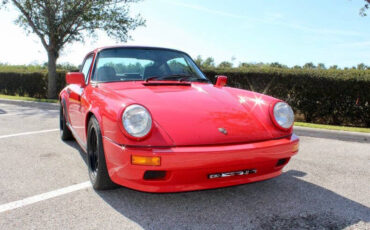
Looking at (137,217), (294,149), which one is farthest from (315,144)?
(137,217)

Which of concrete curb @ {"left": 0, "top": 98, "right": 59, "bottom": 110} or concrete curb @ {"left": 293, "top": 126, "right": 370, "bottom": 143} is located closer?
concrete curb @ {"left": 293, "top": 126, "right": 370, "bottom": 143}

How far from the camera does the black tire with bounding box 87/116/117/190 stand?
9.11 feet

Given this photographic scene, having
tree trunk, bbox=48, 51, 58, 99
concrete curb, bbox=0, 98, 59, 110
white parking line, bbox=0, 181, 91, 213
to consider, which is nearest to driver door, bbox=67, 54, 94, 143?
white parking line, bbox=0, 181, 91, 213

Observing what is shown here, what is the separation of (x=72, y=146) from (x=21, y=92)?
14298mm

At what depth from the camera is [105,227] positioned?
237 cm

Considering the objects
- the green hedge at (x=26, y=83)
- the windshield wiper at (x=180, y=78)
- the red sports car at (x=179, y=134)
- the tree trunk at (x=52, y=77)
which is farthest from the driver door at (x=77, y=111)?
the green hedge at (x=26, y=83)

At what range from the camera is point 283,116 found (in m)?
3.02

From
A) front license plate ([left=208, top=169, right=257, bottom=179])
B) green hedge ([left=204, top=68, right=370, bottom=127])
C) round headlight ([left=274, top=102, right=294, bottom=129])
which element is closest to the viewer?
front license plate ([left=208, top=169, right=257, bottom=179])

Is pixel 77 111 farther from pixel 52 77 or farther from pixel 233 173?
pixel 52 77

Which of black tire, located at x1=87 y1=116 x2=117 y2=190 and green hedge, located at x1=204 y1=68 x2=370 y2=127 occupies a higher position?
green hedge, located at x1=204 y1=68 x2=370 y2=127

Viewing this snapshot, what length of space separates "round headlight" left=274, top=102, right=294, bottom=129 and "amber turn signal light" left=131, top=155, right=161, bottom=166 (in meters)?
1.24

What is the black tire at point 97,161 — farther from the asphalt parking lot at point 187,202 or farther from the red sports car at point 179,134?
the asphalt parking lot at point 187,202

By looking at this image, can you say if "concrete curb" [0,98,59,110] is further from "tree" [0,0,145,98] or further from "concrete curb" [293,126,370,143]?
"concrete curb" [293,126,370,143]

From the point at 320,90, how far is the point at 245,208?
664cm
